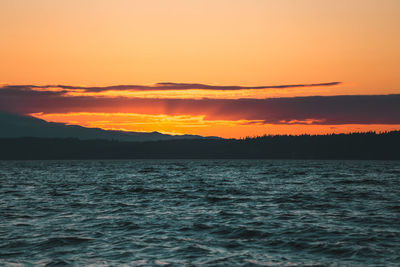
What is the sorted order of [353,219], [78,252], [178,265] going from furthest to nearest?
[353,219]
[78,252]
[178,265]

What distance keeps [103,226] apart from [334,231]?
12554 mm

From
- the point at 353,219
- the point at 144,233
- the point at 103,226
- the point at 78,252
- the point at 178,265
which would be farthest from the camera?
the point at 353,219

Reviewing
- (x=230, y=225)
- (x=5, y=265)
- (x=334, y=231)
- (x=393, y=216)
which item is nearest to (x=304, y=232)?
(x=334, y=231)

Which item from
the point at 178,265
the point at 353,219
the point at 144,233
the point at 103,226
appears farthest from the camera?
the point at 353,219

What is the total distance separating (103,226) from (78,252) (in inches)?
279

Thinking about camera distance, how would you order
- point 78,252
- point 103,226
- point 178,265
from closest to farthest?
point 178,265
point 78,252
point 103,226

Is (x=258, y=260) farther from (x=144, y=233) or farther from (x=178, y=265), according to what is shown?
(x=144, y=233)

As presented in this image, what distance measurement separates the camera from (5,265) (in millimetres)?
18719

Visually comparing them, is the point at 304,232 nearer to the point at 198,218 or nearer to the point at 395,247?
the point at 395,247

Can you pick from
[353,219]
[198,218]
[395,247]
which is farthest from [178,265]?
[353,219]

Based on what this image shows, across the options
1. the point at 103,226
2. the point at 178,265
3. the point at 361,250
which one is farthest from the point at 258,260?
the point at 103,226

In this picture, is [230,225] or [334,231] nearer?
[334,231]

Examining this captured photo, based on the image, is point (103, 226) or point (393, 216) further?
point (393, 216)

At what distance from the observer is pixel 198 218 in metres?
31.2
